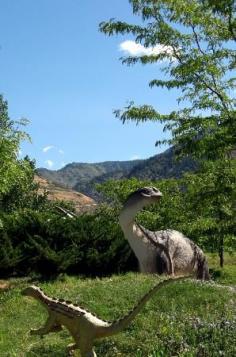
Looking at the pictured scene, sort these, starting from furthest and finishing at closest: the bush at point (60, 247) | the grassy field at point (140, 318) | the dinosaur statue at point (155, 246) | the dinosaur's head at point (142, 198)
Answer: the bush at point (60, 247) → the dinosaur statue at point (155, 246) → the dinosaur's head at point (142, 198) → the grassy field at point (140, 318)

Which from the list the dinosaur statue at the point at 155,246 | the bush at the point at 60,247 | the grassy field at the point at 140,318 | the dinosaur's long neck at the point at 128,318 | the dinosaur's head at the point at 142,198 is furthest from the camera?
the bush at the point at 60,247

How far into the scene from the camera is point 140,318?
36.0 feet

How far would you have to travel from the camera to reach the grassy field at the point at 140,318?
31.1ft

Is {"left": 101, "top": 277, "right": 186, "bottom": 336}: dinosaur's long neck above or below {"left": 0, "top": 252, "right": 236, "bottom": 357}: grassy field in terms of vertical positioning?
above

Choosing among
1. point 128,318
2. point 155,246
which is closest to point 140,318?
point 128,318

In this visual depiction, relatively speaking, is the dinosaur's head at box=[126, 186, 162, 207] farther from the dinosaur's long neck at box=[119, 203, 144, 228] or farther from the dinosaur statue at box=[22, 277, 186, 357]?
the dinosaur statue at box=[22, 277, 186, 357]

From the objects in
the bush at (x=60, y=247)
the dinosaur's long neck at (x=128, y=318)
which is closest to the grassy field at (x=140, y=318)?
the bush at (x=60, y=247)

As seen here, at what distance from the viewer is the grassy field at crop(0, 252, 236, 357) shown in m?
9.49

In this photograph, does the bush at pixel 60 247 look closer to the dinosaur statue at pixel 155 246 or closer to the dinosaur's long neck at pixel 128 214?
the dinosaur statue at pixel 155 246

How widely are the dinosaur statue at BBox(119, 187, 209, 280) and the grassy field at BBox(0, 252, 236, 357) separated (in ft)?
3.62

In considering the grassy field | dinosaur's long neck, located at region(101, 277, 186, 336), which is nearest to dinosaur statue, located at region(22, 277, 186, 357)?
dinosaur's long neck, located at region(101, 277, 186, 336)

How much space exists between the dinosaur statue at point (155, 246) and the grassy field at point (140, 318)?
1.10m

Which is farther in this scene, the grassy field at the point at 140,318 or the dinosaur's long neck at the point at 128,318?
the grassy field at the point at 140,318

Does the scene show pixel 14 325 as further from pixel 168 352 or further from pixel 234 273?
pixel 234 273
